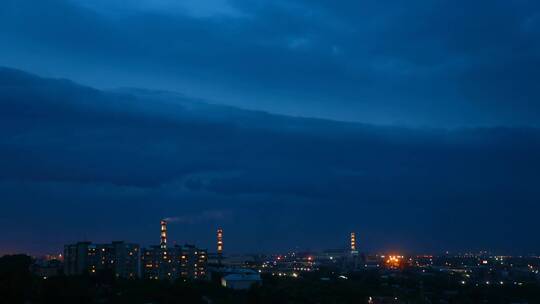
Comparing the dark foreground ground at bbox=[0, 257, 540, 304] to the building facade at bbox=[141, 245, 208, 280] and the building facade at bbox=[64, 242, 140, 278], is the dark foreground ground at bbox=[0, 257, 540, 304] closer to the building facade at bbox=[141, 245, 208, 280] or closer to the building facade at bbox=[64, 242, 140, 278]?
the building facade at bbox=[64, 242, 140, 278]

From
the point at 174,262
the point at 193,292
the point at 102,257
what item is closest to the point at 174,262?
the point at 174,262

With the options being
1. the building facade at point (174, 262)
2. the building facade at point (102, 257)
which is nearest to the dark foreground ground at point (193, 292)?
the building facade at point (102, 257)

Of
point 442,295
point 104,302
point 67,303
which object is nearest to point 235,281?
point 442,295

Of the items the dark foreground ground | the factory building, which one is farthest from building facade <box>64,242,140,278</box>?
the dark foreground ground

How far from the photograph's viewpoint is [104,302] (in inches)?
1693

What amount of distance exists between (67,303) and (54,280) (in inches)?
176

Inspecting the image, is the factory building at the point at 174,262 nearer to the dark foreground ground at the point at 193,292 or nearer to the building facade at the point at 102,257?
the building facade at the point at 102,257

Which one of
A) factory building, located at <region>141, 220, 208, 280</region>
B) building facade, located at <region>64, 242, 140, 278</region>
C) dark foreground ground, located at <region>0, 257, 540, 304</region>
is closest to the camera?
dark foreground ground, located at <region>0, 257, 540, 304</region>

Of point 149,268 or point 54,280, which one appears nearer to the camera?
point 54,280

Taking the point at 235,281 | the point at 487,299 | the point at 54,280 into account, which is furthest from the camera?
the point at 235,281

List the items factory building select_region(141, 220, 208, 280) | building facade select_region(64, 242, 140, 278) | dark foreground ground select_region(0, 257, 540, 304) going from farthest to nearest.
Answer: factory building select_region(141, 220, 208, 280)
building facade select_region(64, 242, 140, 278)
dark foreground ground select_region(0, 257, 540, 304)

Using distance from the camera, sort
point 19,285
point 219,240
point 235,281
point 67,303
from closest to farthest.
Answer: point 19,285
point 67,303
point 235,281
point 219,240

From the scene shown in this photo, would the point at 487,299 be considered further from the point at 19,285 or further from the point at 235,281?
the point at 19,285

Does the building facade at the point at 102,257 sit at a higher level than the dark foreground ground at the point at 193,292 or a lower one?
higher
